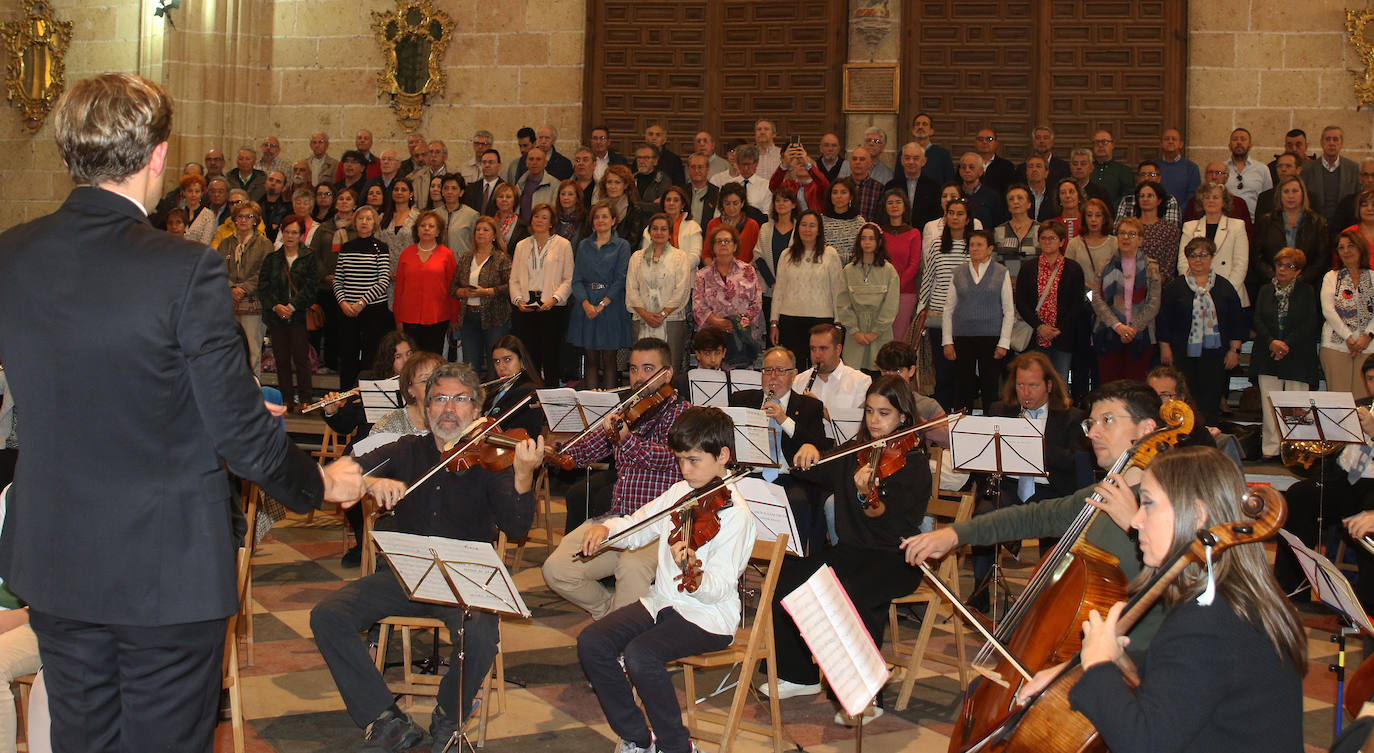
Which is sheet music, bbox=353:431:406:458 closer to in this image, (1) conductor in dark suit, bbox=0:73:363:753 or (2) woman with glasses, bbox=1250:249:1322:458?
(1) conductor in dark suit, bbox=0:73:363:753

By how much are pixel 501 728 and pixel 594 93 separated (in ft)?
31.3

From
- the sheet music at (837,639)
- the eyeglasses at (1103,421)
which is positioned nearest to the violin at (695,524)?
the sheet music at (837,639)

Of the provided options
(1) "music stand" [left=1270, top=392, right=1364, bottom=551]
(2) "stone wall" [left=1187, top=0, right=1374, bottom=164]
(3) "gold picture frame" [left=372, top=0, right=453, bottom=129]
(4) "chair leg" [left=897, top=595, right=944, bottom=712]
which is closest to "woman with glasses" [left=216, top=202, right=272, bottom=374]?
(3) "gold picture frame" [left=372, top=0, right=453, bottom=129]

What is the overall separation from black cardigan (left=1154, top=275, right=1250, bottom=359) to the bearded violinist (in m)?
5.68

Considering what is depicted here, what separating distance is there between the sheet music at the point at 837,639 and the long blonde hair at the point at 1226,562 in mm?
756

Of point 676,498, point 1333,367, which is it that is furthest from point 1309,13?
point 676,498

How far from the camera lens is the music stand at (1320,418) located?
6.21 meters

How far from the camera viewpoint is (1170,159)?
1045cm

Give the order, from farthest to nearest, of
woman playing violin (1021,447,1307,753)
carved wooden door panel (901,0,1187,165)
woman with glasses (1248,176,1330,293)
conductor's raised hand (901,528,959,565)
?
1. carved wooden door panel (901,0,1187,165)
2. woman with glasses (1248,176,1330,293)
3. conductor's raised hand (901,528,959,565)
4. woman playing violin (1021,447,1307,753)

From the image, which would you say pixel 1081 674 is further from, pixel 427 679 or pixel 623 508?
pixel 623 508

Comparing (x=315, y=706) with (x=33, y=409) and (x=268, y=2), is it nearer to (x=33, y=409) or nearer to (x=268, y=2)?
(x=33, y=409)

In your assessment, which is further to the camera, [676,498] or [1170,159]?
[1170,159]

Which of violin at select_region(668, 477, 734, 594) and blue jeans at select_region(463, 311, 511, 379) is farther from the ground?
blue jeans at select_region(463, 311, 511, 379)

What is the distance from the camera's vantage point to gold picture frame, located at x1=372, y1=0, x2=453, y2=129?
13195 millimetres
